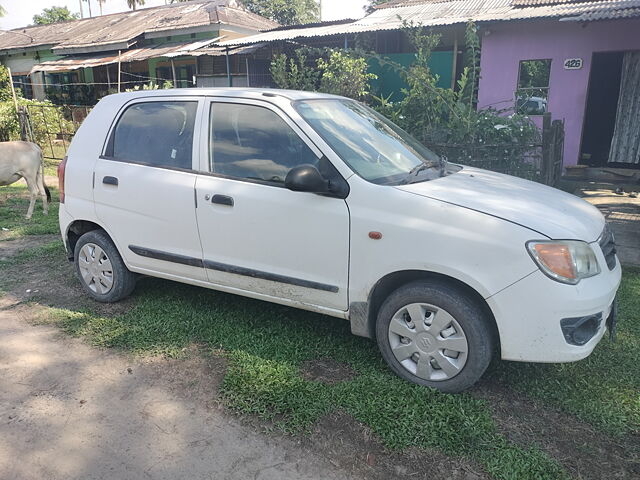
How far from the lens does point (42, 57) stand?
26.7 m

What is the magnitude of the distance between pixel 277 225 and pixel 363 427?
1407 mm

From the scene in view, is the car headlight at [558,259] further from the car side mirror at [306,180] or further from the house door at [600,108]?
the house door at [600,108]

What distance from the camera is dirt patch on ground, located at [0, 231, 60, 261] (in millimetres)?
6020

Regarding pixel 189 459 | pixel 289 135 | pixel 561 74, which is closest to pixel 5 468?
pixel 189 459

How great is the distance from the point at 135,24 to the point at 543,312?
82.7 ft

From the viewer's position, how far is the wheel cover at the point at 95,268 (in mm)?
4465

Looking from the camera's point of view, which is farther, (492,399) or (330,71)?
(330,71)

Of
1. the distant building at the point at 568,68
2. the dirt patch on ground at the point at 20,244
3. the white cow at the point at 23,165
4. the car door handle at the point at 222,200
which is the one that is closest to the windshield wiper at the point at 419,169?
the car door handle at the point at 222,200

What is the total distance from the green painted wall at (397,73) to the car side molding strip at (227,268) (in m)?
10.5

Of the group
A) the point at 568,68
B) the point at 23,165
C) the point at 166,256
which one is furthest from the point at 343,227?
the point at 568,68

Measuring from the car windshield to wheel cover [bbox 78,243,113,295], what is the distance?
226 cm

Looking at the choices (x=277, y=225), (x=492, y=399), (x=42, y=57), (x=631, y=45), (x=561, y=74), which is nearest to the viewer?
(x=492, y=399)

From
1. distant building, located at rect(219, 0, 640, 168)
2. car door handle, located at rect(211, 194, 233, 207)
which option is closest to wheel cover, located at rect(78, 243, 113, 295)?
car door handle, located at rect(211, 194, 233, 207)

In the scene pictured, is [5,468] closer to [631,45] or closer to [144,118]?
[144,118]
